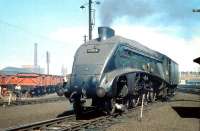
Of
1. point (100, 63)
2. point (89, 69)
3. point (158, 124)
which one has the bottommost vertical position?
point (158, 124)

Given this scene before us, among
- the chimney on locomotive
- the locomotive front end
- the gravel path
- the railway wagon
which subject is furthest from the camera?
the railway wagon

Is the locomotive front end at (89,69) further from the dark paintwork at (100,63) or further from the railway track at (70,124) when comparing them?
the railway track at (70,124)

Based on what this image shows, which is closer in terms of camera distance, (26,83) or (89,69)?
(89,69)

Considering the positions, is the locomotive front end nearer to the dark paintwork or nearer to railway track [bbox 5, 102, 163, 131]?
the dark paintwork

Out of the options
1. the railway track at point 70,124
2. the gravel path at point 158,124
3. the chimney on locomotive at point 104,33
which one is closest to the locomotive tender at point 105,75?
the chimney on locomotive at point 104,33

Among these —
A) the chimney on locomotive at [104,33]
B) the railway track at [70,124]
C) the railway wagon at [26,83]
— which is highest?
the chimney on locomotive at [104,33]

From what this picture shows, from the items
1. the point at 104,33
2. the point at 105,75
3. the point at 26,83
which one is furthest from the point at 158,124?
the point at 26,83

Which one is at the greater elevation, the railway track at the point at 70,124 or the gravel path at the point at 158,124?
the railway track at the point at 70,124

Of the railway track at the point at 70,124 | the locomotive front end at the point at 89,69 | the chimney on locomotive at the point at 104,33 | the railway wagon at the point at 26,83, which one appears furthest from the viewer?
the railway wagon at the point at 26,83

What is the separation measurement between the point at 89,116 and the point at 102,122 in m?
2.68

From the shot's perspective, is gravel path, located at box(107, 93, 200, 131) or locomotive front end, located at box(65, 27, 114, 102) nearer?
gravel path, located at box(107, 93, 200, 131)

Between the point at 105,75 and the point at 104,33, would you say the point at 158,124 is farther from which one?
the point at 104,33

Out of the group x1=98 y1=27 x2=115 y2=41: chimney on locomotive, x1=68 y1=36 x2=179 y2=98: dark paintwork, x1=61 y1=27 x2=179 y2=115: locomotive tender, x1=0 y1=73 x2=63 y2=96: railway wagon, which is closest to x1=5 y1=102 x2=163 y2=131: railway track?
x1=61 y1=27 x2=179 y2=115: locomotive tender

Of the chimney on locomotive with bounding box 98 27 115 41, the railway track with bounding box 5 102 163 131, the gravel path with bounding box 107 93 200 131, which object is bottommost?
the gravel path with bounding box 107 93 200 131
